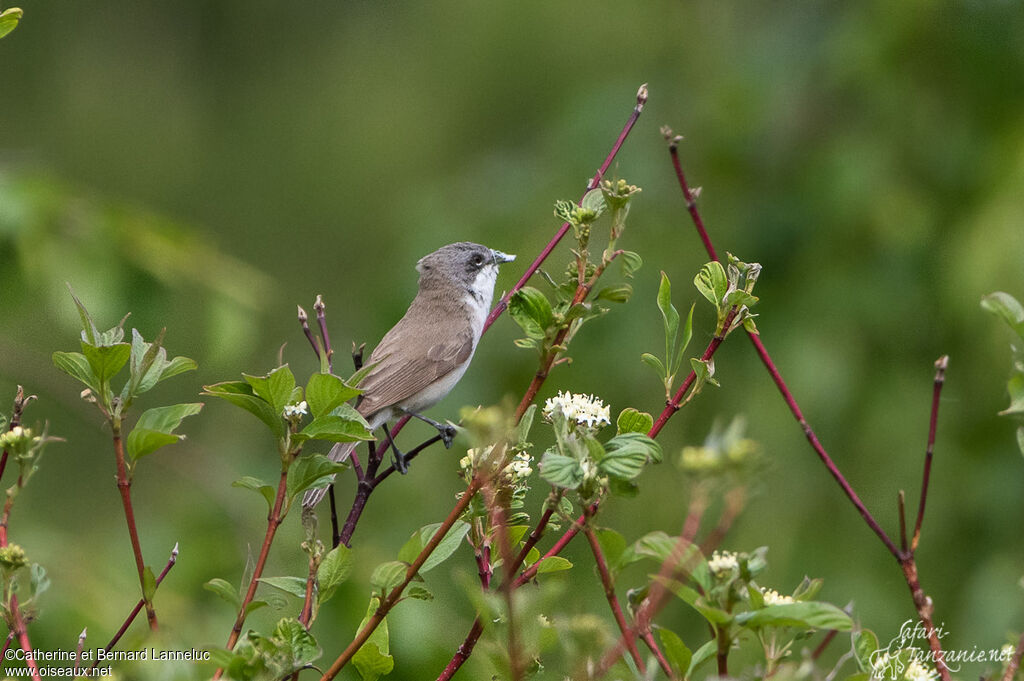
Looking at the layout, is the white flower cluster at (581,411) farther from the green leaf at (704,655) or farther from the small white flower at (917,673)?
the small white flower at (917,673)

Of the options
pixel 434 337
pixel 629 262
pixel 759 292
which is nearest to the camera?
pixel 629 262

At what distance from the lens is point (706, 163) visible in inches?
197

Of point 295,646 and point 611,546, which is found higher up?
point 611,546

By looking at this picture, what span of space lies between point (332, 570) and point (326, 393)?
226 millimetres

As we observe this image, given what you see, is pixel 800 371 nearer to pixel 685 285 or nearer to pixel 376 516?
pixel 685 285

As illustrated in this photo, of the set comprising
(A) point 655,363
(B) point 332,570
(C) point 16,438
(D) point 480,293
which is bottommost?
(B) point 332,570

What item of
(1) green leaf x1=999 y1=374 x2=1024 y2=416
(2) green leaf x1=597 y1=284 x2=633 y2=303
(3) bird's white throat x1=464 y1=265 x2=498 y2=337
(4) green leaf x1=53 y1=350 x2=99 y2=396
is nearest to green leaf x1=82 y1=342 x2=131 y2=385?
(4) green leaf x1=53 y1=350 x2=99 y2=396

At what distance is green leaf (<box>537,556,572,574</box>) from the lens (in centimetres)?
137

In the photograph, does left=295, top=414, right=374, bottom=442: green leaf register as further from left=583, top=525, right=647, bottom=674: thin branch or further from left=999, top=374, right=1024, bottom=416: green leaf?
left=999, top=374, right=1024, bottom=416: green leaf

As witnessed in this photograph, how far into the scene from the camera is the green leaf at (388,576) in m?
1.28

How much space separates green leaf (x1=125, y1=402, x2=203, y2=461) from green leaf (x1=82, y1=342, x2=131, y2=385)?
6 centimetres

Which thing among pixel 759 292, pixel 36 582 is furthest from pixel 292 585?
pixel 759 292

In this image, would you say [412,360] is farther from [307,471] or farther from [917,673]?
[917,673]

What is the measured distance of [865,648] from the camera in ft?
4.55
